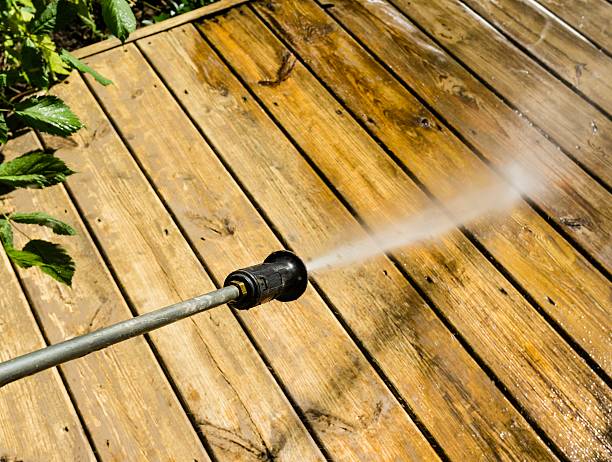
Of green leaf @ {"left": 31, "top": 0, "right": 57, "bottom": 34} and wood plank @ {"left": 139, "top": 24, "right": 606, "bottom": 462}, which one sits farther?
wood plank @ {"left": 139, "top": 24, "right": 606, "bottom": 462}

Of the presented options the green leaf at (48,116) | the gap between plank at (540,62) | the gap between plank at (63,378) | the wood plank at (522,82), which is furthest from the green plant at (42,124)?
the gap between plank at (540,62)

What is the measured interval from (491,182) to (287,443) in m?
0.95

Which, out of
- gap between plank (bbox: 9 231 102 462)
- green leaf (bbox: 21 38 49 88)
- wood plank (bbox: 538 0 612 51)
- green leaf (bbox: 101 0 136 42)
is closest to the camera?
green leaf (bbox: 101 0 136 42)

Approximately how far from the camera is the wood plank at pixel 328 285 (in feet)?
4.79

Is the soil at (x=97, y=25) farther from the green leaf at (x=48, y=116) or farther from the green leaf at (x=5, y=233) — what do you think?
the green leaf at (x=5, y=233)

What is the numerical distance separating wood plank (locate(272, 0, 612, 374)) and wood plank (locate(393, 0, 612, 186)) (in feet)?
0.19

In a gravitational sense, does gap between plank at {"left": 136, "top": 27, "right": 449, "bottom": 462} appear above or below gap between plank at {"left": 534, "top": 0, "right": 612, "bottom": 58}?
below

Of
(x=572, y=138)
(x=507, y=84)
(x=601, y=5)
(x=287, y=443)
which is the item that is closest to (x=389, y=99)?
(x=507, y=84)

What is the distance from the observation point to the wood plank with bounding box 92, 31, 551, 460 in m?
1.46

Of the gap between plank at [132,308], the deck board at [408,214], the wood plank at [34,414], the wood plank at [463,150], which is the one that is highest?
the wood plank at [463,150]

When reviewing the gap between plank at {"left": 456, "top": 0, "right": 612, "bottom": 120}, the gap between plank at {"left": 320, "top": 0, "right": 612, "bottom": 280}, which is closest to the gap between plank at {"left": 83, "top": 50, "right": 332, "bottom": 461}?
the gap between plank at {"left": 320, "top": 0, "right": 612, "bottom": 280}

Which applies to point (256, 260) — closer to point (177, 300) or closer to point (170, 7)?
point (177, 300)

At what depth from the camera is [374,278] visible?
1.67 m

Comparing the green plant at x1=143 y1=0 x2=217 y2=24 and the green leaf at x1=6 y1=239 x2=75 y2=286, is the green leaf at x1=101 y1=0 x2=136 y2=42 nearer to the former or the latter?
the green leaf at x1=6 y1=239 x2=75 y2=286
